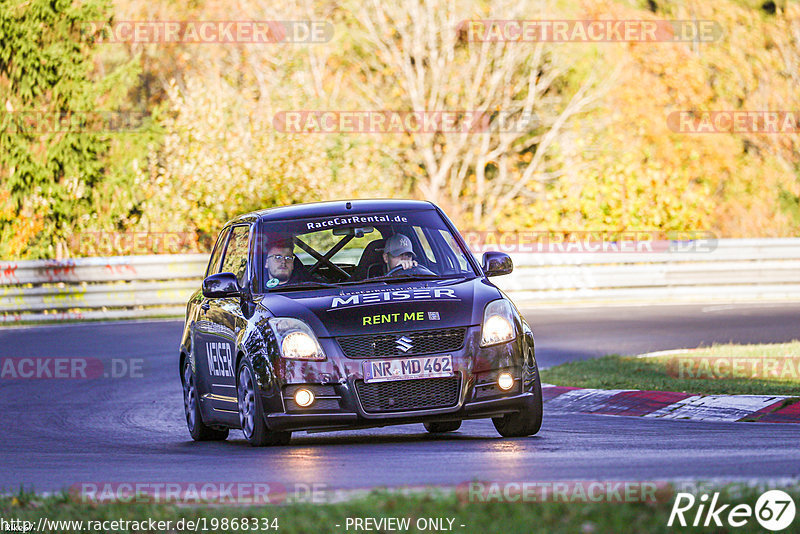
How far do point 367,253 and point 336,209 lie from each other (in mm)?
453

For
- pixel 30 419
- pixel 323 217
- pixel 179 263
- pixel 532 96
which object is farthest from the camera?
pixel 532 96

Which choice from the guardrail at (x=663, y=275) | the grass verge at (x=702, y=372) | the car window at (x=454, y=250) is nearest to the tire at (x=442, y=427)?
the car window at (x=454, y=250)

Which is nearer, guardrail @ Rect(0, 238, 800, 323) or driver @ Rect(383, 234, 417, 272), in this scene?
driver @ Rect(383, 234, 417, 272)

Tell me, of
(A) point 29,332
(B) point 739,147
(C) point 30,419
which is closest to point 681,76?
(B) point 739,147

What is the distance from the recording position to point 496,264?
1040cm

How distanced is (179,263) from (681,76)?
2454 centimetres

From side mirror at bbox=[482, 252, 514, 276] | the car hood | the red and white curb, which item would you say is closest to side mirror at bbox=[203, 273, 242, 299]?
the car hood

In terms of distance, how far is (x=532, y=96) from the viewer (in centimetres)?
3709

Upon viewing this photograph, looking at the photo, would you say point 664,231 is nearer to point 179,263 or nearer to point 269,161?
point 269,161

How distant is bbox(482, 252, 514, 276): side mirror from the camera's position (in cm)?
1040

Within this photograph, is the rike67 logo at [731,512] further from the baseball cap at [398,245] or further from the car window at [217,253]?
the car window at [217,253]

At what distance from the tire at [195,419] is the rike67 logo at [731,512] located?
5985 mm

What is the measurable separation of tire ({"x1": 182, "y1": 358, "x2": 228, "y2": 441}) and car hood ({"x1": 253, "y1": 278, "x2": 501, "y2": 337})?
5.50 feet

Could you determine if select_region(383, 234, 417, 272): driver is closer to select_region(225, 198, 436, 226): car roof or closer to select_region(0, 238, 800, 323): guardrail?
select_region(225, 198, 436, 226): car roof
